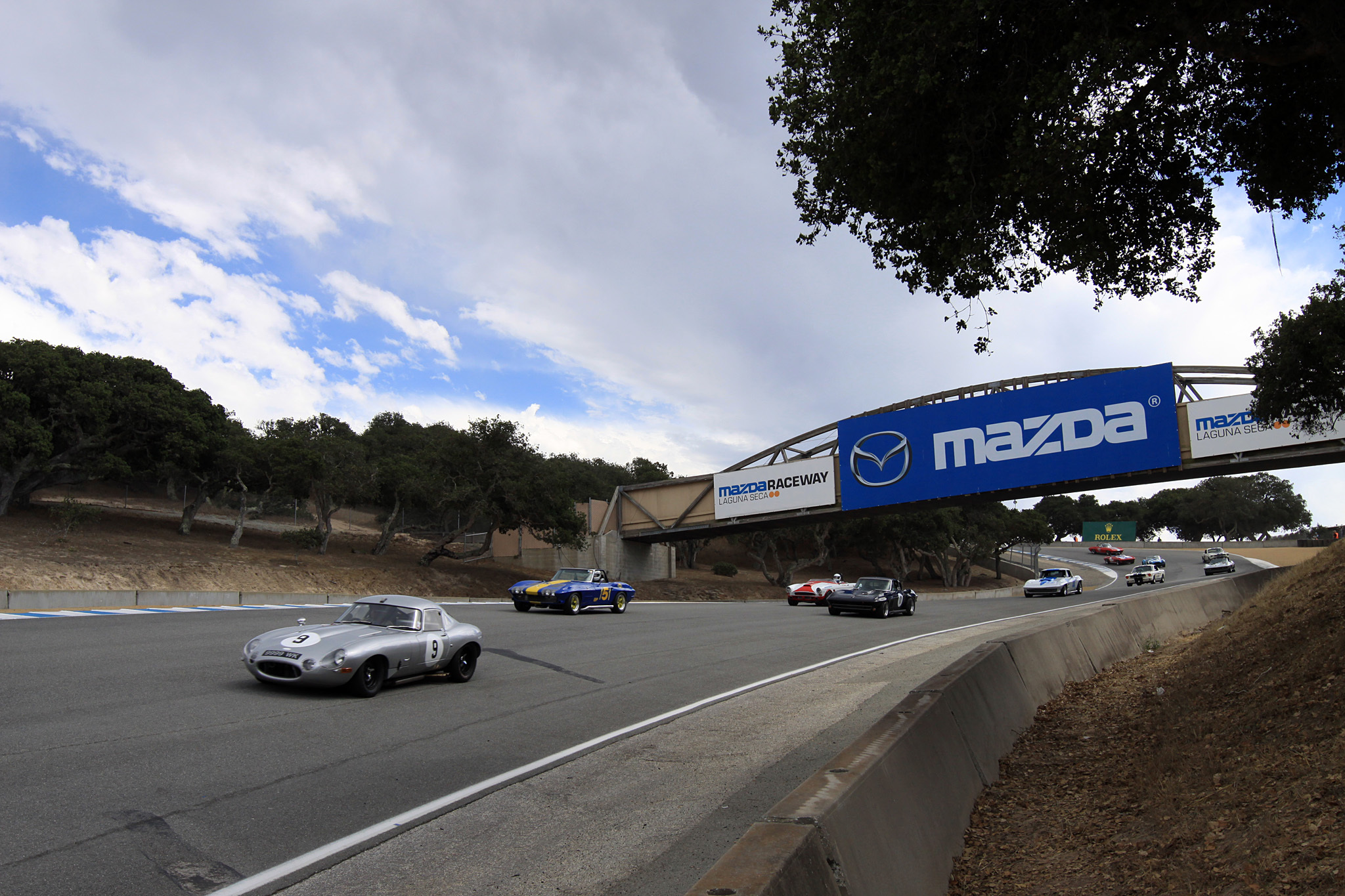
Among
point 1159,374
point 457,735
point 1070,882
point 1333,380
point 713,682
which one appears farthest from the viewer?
point 1159,374

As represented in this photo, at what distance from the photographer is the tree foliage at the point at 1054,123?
7.52 meters

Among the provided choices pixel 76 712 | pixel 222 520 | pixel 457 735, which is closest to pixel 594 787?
pixel 457 735

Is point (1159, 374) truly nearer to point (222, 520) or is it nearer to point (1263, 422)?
point (1263, 422)

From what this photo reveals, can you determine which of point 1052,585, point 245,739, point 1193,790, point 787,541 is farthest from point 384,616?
point 787,541

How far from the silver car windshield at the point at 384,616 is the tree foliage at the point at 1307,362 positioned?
9.96 meters

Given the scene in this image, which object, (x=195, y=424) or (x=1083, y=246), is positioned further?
(x=195, y=424)

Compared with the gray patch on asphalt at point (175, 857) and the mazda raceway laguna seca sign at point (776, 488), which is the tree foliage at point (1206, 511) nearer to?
the mazda raceway laguna seca sign at point (776, 488)

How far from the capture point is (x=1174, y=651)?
12531 mm

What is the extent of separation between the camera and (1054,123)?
25.2 ft

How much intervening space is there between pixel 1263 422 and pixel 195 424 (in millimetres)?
44144

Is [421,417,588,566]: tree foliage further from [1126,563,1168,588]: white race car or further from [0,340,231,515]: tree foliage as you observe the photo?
[1126,563,1168,588]: white race car

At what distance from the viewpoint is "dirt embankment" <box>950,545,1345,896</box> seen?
12.9ft

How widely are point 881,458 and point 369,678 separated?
35.7 m

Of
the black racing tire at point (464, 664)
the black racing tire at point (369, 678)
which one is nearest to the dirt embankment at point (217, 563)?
the black racing tire at point (464, 664)
